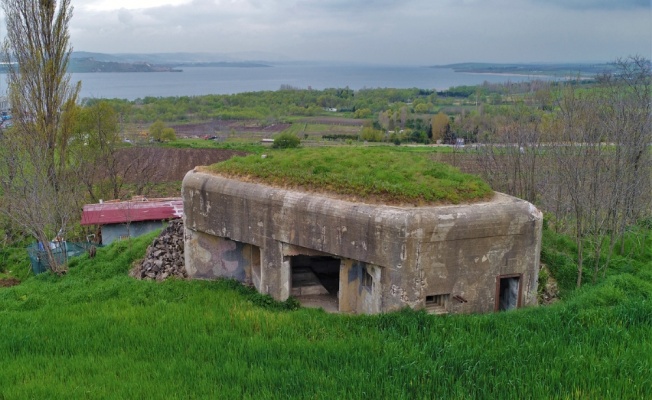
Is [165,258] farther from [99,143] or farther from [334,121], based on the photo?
[334,121]

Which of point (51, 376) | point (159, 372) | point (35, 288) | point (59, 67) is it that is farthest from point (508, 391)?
point (59, 67)

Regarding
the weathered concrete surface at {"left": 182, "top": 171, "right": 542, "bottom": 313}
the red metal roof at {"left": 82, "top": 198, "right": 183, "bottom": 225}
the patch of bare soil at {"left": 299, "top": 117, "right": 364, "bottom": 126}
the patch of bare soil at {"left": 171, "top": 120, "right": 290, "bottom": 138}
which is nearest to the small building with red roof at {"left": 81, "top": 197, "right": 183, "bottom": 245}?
the red metal roof at {"left": 82, "top": 198, "right": 183, "bottom": 225}

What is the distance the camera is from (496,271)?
8.51m

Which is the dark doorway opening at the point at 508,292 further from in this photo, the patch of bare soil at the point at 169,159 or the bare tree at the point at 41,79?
the patch of bare soil at the point at 169,159

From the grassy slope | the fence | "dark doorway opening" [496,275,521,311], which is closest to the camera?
the grassy slope

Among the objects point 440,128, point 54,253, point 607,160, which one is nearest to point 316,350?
point 607,160

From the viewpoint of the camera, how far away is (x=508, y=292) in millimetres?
9000

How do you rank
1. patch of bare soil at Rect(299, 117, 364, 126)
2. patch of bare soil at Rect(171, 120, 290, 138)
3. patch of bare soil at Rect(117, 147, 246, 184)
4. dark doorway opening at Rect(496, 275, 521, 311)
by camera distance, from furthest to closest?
patch of bare soil at Rect(299, 117, 364, 126) < patch of bare soil at Rect(171, 120, 290, 138) < patch of bare soil at Rect(117, 147, 246, 184) < dark doorway opening at Rect(496, 275, 521, 311)

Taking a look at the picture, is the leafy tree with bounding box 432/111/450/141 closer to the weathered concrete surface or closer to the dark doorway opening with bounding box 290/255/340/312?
the dark doorway opening with bounding box 290/255/340/312

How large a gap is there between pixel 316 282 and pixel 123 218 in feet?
27.5

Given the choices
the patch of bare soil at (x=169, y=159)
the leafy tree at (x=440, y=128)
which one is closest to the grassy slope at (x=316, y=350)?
the patch of bare soil at (x=169, y=159)

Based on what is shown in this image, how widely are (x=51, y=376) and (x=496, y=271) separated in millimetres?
6640

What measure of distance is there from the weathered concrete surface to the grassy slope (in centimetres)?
52

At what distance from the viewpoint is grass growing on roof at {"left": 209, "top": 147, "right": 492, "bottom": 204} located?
8.78m
